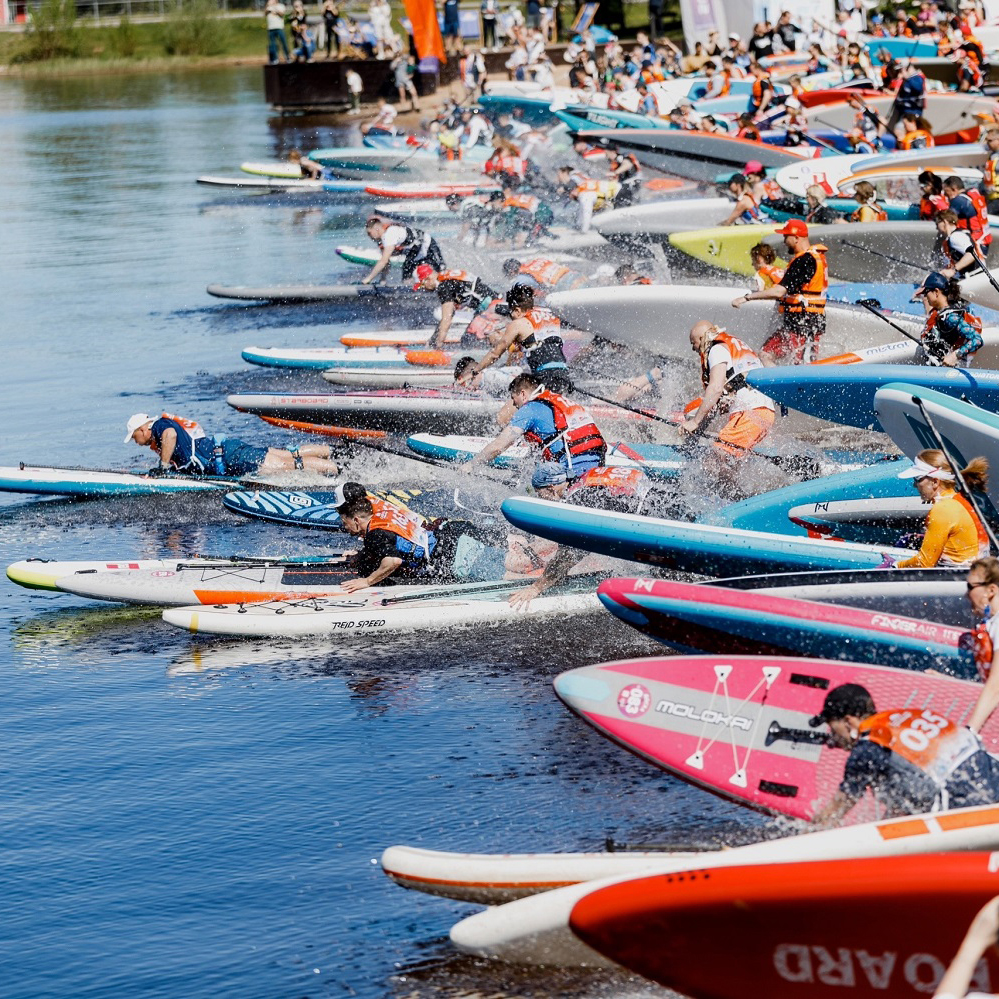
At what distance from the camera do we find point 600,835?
8773mm

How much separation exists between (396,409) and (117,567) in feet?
13.5

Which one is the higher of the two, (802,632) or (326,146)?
(326,146)

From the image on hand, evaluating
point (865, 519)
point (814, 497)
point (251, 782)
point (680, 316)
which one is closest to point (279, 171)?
point (680, 316)

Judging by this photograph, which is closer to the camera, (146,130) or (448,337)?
(448,337)

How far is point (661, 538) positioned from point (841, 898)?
16.2 feet

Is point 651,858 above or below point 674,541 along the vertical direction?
below

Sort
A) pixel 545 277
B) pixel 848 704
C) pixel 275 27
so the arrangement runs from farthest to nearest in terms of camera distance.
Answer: pixel 275 27, pixel 545 277, pixel 848 704

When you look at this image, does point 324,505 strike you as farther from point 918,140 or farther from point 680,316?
point 918,140

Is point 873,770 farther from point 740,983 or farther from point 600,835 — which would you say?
point 600,835

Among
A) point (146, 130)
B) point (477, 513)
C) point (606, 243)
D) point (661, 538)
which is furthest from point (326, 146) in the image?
point (661, 538)

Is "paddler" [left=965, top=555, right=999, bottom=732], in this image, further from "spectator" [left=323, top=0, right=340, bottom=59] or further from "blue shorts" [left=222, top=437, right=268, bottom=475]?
"spectator" [left=323, top=0, right=340, bottom=59]

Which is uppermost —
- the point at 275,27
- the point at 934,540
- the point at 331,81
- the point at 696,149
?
the point at 275,27

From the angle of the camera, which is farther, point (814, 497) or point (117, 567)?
point (117, 567)

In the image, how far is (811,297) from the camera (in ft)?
49.8
